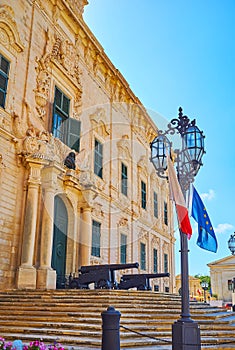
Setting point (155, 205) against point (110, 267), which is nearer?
point (110, 267)

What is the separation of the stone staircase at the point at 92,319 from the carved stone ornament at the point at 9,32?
7.40m

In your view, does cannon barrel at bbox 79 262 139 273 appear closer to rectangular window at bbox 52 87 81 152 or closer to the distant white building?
rectangular window at bbox 52 87 81 152

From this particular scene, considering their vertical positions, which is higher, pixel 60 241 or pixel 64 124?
pixel 64 124

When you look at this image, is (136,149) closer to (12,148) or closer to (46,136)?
(46,136)

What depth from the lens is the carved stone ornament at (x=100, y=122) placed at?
17.9 meters

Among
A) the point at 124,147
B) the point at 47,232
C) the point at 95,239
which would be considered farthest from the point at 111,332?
the point at 124,147

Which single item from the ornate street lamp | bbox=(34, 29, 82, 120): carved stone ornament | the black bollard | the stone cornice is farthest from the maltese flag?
the stone cornice

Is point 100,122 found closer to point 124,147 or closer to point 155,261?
point 124,147

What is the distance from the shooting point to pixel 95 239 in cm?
1639

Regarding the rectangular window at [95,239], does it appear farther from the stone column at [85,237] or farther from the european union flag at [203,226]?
the european union flag at [203,226]

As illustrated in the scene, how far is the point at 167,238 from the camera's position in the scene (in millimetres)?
27188

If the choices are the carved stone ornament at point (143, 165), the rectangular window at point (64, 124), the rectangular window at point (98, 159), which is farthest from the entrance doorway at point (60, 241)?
the carved stone ornament at point (143, 165)

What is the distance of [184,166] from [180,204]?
77 centimetres

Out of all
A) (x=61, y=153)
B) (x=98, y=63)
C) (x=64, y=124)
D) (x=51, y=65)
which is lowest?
(x=61, y=153)
